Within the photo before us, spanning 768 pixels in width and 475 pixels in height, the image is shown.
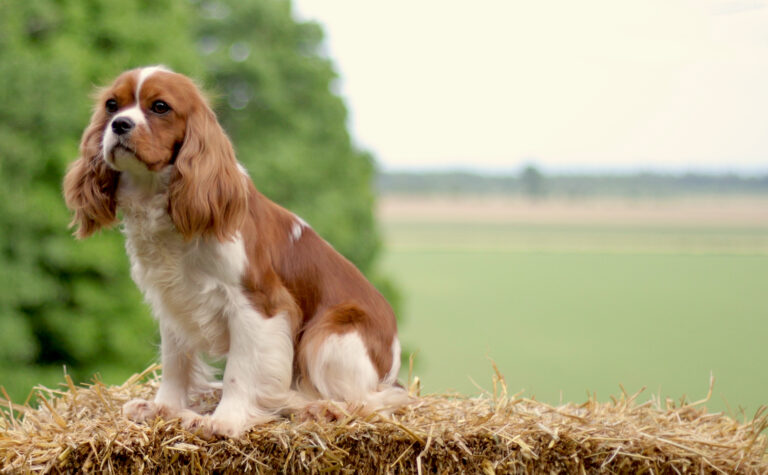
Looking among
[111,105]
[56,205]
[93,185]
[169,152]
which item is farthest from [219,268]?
[56,205]

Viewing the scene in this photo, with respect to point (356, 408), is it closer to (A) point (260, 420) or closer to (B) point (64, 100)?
(A) point (260, 420)

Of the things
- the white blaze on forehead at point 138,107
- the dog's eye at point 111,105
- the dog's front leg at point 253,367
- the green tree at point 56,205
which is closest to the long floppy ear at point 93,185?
the dog's eye at point 111,105

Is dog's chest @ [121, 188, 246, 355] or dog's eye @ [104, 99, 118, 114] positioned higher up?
dog's eye @ [104, 99, 118, 114]

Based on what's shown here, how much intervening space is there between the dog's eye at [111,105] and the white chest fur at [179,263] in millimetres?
285

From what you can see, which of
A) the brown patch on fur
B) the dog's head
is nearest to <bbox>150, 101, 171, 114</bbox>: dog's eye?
the dog's head

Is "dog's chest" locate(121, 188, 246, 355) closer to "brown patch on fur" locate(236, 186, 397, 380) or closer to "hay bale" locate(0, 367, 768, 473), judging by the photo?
"brown patch on fur" locate(236, 186, 397, 380)

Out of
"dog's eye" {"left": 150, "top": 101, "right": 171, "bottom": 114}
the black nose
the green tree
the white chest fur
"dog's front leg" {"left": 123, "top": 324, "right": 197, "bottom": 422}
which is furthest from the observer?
the green tree

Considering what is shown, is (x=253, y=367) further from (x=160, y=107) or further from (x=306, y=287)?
(x=160, y=107)

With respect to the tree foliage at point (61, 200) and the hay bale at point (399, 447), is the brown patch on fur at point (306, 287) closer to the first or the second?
the hay bale at point (399, 447)

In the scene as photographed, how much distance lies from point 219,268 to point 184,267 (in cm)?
16

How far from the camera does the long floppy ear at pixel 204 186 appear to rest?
10.3 ft

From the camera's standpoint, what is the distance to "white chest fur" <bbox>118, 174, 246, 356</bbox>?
3.29m

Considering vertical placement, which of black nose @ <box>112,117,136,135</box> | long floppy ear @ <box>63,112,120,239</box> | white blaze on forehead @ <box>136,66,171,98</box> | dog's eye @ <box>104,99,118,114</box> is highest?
white blaze on forehead @ <box>136,66,171,98</box>

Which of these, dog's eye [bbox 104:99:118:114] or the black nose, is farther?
dog's eye [bbox 104:99:118:114]
